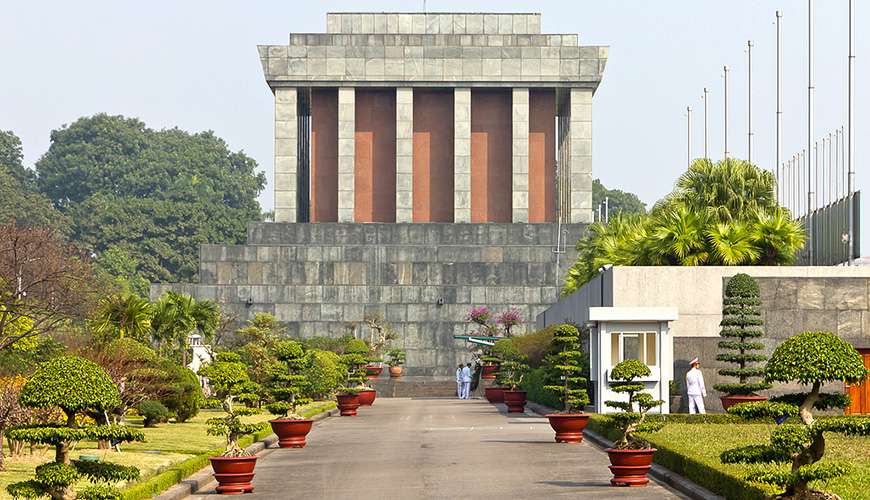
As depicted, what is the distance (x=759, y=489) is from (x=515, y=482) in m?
7.09

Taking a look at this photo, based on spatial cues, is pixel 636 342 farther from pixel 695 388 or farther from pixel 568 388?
pixel 568 388

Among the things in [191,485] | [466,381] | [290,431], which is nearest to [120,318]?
[290,431]

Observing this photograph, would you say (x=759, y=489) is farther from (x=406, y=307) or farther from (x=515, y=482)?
(x=406, y=307)

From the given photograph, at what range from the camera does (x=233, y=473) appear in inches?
1001

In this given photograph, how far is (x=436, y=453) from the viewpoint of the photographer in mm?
33625

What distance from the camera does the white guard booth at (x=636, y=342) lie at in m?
45.2

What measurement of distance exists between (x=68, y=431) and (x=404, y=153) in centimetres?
8080

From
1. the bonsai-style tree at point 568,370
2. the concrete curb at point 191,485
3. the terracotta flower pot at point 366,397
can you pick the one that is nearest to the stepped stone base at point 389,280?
the terracotta flower pot at point 366,397

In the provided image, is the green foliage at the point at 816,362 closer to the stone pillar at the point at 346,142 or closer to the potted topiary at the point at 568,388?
the potted topiary at the point at 568,388

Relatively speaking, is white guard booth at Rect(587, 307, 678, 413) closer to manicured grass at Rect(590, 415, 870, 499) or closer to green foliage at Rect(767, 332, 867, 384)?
manicured grass at Rect(590, 415, 870, 499)

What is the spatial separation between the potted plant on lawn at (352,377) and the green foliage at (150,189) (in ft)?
200

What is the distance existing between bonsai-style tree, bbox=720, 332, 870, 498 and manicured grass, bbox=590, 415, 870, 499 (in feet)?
3.89

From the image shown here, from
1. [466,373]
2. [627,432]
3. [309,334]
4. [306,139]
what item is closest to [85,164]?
[306,139]

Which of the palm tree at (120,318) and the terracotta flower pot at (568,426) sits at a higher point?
the palm tree at (120,318)
